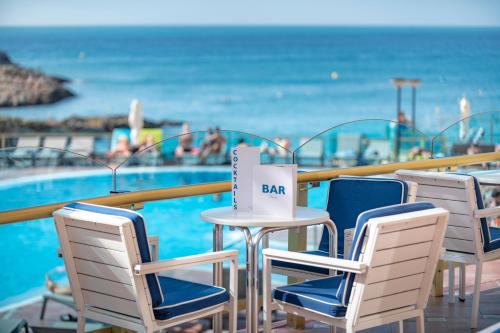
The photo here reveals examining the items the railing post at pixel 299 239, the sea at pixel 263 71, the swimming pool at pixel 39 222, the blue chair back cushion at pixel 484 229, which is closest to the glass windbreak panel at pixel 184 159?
the swimming pool at pixel 39 222

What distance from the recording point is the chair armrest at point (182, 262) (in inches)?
132

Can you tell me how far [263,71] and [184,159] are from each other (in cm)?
4037

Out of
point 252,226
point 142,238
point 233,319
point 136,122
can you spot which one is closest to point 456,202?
point 252,226

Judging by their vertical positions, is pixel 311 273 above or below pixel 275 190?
below

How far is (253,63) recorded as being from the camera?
4906 centimetres

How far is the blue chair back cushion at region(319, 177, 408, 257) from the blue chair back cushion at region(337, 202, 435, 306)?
82cm

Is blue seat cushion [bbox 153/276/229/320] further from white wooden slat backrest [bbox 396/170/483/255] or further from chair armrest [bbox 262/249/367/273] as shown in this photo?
white wooden slat backrest [bbox 396/170/483/255]

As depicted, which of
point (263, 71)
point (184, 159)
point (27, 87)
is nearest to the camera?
point (184, 159)

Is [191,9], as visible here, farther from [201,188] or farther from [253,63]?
[201,188]

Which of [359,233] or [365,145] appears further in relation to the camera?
[365,145]

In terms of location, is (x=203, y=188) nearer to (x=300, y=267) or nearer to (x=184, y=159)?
(x=300, y=267)

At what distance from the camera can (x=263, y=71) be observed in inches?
1881

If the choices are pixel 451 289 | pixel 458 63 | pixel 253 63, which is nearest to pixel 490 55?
pixel 458 63

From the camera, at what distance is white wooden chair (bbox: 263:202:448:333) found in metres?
3.46
